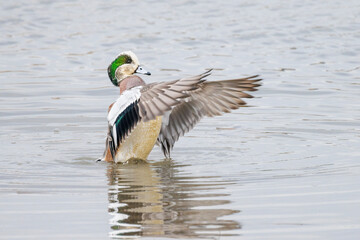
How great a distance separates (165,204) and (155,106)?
977 millimetres

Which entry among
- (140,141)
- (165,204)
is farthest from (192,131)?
(165,204)

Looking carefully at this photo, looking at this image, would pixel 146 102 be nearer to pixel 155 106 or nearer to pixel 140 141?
pixel 155 106

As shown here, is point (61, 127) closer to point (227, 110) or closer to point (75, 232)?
point (227, 110)

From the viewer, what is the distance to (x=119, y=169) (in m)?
7.71

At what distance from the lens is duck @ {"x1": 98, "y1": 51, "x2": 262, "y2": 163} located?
690 cm

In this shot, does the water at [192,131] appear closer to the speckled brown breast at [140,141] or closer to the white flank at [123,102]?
the speckled brown breast at [140,141]

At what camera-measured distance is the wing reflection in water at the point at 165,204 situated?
5363 millimetres

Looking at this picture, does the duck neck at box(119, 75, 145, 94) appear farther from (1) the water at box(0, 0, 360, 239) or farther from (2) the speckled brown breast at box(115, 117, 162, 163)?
(1) the water at box(0, 0, 360, 239)

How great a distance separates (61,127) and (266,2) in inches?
347

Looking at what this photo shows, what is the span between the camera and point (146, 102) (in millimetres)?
6926

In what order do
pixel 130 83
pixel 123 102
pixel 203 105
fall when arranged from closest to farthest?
pixel 123 102
pixel 130 83
pixel 203 105

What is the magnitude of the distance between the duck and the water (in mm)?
200

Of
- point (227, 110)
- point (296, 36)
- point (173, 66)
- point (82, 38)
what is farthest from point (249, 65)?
point (227, 110)

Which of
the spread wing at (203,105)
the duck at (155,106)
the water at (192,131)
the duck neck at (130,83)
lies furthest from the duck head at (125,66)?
the water at (192,131)
